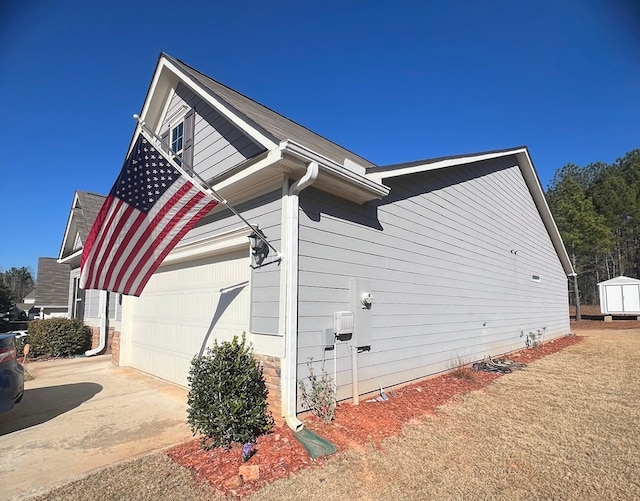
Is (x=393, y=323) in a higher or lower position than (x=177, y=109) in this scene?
lower

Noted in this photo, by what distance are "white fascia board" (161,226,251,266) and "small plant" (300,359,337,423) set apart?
7.07 feet

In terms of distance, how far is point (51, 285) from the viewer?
21078 millimetres

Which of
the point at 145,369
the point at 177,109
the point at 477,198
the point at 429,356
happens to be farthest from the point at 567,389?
the point at 177,109

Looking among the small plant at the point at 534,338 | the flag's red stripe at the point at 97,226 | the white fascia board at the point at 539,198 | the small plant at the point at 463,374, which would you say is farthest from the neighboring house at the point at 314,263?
the white fascia board at the point at 539,198

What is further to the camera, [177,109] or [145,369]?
[145,369]

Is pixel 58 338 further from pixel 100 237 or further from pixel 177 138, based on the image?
pixel 100 237

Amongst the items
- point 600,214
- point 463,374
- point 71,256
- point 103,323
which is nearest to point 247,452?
point 463,374

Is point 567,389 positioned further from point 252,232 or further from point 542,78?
point 542,78

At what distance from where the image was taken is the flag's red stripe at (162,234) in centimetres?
477

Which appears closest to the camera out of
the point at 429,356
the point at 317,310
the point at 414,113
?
the point at 317,310

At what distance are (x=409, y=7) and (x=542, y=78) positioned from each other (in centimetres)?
530

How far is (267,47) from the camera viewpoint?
9906 mm

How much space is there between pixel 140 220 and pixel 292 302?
2322mm

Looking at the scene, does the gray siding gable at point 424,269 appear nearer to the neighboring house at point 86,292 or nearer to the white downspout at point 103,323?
the neighboring house at point 86,292
